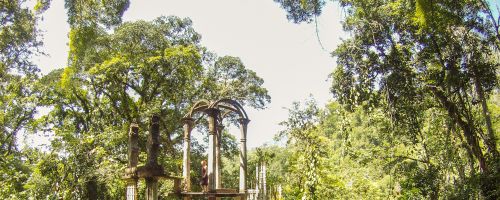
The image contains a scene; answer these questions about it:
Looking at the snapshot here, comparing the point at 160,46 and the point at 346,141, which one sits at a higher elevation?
the point at 160,46

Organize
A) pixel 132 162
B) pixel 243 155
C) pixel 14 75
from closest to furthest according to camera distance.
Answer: pixel 132 162 < pixel 243 155 < pixel 14 75

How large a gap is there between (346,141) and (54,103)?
51.2 ft

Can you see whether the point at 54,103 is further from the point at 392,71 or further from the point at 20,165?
the point at 392,71

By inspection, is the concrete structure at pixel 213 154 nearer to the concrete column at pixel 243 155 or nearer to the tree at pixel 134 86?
the concrete column at pixel 243 155

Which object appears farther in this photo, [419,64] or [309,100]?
[309,100]

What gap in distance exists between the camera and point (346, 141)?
758 centimetres

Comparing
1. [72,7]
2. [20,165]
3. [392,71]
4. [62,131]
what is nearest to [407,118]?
[392,71]

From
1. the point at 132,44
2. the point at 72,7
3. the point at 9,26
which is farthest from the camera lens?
the point at 132,44

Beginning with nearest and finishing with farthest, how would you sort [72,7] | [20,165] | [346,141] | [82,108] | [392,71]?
[72,7], [346,141], [392,71], [82,108], [20,165]

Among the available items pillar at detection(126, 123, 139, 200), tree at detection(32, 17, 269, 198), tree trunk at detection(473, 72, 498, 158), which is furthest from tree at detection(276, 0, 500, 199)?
tree at detection(32, 17, 269, 198)

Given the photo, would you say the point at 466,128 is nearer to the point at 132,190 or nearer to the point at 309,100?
the point at 309,100

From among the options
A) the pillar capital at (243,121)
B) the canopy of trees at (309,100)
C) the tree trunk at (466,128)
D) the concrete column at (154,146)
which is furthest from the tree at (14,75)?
the tree trunk at (466,128)

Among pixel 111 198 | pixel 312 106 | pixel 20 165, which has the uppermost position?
pixel 312 106

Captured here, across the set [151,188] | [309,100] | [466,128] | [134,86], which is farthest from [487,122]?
[134,86]
